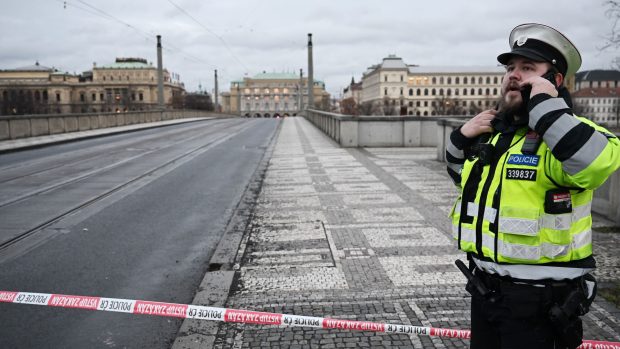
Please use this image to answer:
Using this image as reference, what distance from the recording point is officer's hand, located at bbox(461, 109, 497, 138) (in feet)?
8.46

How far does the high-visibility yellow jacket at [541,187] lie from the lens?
2154mm

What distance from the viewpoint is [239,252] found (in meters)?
6.68

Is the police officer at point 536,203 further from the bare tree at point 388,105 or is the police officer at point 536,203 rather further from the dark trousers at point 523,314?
the bare tree at point 388,105

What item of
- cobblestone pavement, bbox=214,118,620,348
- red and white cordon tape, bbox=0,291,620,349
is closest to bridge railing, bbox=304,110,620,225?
cobblestone pavement, bbox=214,118,620,348

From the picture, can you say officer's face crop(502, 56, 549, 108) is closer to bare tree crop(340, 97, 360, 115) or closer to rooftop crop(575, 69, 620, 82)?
bare tree crop(340, 97, 360, 115)

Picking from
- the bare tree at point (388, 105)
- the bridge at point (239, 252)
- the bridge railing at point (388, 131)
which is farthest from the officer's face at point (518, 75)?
the bare tree at point (388, 105)

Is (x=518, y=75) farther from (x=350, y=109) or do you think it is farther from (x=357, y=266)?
(x=350, y=109)

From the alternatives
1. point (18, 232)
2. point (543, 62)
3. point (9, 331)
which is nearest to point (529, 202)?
point (543, 62)

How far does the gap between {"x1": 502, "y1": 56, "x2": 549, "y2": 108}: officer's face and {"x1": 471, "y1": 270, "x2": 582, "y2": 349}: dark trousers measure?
844 millimetres

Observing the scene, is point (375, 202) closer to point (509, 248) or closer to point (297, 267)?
point (297, 267)

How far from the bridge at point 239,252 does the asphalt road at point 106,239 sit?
2 cm

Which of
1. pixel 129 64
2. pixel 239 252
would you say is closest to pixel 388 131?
pixel 239 252

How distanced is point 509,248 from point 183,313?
8.05 feet

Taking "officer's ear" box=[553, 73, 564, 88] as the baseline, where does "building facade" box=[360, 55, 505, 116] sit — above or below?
above
